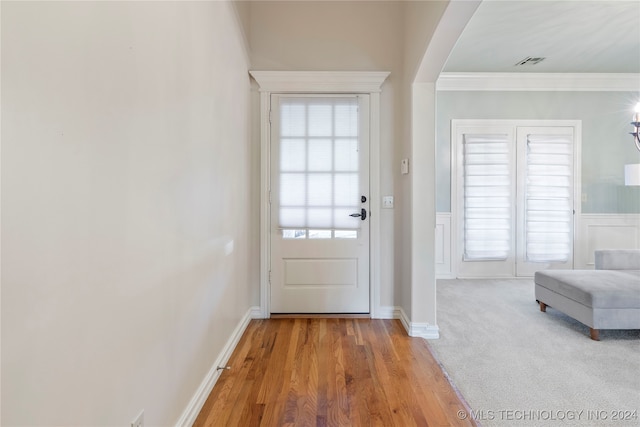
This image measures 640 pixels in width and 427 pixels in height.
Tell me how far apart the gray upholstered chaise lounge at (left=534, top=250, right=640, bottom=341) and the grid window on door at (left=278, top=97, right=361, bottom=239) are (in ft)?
6.51

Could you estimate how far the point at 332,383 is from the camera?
174cm

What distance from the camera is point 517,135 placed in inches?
164

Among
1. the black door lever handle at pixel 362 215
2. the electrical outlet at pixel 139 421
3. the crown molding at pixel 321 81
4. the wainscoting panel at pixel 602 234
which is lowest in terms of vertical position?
the electrical outlet at pixel 139 421

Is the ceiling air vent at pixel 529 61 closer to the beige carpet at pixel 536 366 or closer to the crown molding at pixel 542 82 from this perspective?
the crown molding at pixel 542 82

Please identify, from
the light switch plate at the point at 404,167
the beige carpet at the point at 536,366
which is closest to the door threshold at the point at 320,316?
the beige carpet at the point at 536,366

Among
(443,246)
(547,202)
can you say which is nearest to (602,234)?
(547,202)

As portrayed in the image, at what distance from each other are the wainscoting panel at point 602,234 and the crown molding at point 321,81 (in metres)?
3.93

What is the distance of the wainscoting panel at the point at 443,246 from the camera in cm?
418

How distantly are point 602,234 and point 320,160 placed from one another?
453cm

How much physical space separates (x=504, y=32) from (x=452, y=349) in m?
3.31

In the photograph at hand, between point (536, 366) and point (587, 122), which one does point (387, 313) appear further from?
point (587, 122)

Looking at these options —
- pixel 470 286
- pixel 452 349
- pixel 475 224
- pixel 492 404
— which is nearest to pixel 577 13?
pixel 475 224

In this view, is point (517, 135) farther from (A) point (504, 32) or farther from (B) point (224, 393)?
(B) point (224, 393)

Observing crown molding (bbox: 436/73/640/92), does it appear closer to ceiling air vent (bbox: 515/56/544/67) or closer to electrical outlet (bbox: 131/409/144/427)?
ceiling air vent (bbox: 515/56/544/67)
